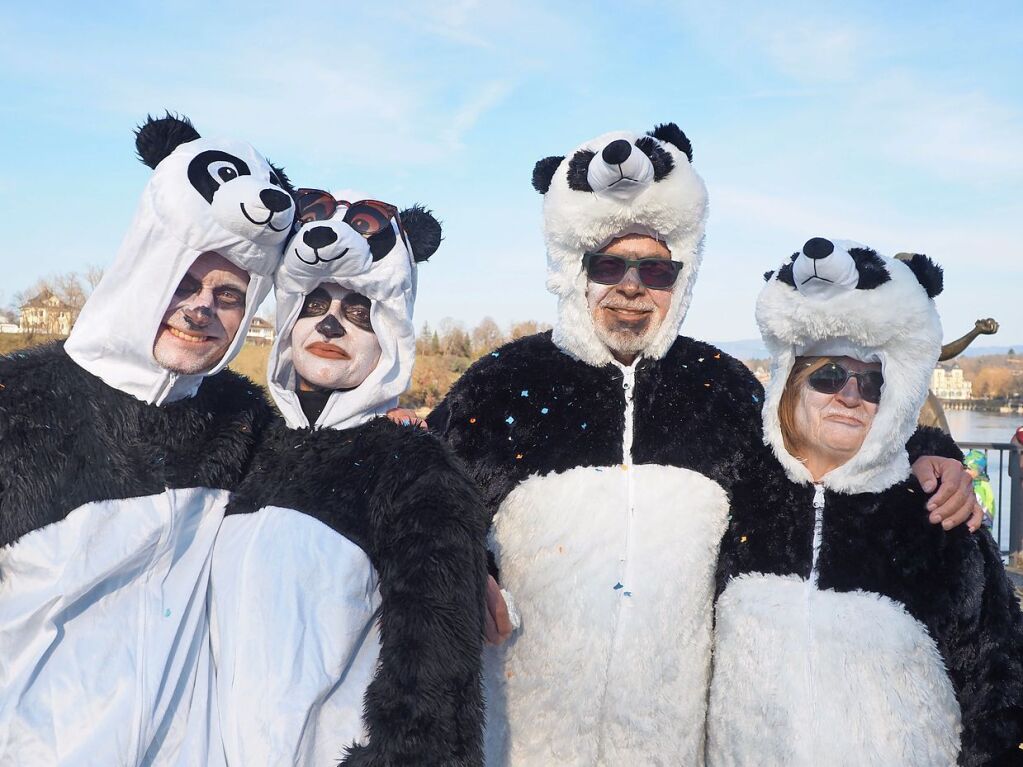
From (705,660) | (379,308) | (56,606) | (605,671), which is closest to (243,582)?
(56,606)

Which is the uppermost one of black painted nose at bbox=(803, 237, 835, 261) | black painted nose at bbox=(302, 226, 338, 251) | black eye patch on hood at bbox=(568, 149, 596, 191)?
black eye patch on hood at bbox=(568, 149, 596, 191)

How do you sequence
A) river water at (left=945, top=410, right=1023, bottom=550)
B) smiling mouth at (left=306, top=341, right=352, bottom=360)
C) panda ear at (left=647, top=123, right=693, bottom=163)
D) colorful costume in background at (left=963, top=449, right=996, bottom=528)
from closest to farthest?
smiling mouth at (left=306, top=341, right=352, bottom=360) → panda ear at (left=647, top=123, right=693, bottom=163) → colorful costume in background at (left=963, top=449, right=996, bottom=528) → river water at (left=945, top=410, right=1023, bottom=550)

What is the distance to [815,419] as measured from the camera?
2.28 meters

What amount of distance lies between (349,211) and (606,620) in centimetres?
132

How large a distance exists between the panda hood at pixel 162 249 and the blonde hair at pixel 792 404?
141cm

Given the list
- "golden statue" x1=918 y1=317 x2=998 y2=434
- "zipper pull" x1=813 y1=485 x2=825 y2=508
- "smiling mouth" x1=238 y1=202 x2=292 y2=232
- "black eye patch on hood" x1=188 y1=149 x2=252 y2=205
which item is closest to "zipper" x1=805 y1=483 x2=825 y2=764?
"zipper pull" x1=813 y1=485 x2=825 y2=508

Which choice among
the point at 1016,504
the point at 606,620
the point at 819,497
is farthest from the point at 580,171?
the point at 1016,504

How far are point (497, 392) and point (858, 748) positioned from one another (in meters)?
1.37

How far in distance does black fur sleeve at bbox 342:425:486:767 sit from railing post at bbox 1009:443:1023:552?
7.72 m

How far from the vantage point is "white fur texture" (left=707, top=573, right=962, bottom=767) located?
6.65ft

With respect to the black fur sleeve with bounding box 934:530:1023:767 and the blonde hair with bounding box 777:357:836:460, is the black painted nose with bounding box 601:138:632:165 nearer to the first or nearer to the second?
the blonde hair with bounding box 777:357:836:460

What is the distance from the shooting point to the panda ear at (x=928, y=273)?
87.1 inches

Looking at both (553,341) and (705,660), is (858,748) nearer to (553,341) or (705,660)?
(705,660)

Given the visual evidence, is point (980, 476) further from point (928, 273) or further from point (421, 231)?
point (421, 231)
